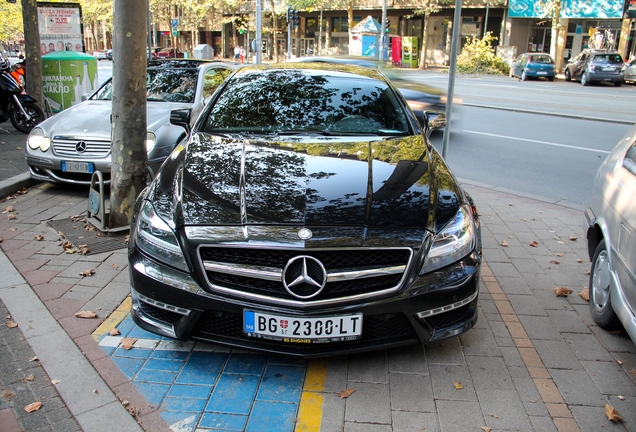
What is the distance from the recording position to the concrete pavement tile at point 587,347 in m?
3.72

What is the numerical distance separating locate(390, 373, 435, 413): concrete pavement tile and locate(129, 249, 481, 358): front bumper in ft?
0.80

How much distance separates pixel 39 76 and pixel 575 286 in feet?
35.1

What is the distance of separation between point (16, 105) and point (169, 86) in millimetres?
4721

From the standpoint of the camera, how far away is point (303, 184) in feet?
11.7

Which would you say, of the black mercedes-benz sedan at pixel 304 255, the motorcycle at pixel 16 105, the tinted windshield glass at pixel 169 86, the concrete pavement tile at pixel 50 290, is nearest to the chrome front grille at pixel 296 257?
the black mercedes-benz sedan at pixel 304 255

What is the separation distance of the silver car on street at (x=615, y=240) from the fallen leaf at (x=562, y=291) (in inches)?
14.2

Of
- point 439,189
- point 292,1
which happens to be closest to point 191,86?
point 439,189

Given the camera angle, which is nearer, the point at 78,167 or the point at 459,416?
the point at 459,416

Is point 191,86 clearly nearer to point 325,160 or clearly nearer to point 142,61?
point 142,61

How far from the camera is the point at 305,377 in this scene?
3418mm

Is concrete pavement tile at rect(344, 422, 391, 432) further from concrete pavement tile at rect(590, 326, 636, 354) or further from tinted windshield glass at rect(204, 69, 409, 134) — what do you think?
tinted windshield glass at rect(204, 69, 409, 134)

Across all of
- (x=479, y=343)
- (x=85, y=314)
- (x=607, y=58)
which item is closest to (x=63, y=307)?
(x=85, y=314)

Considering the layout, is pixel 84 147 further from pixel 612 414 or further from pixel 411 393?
pixel 612 414

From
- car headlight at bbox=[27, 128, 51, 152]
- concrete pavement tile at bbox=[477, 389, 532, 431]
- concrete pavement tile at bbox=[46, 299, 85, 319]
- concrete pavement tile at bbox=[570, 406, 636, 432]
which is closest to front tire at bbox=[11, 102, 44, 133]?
car headlight at bbox=[27, 128, 51, 152]
